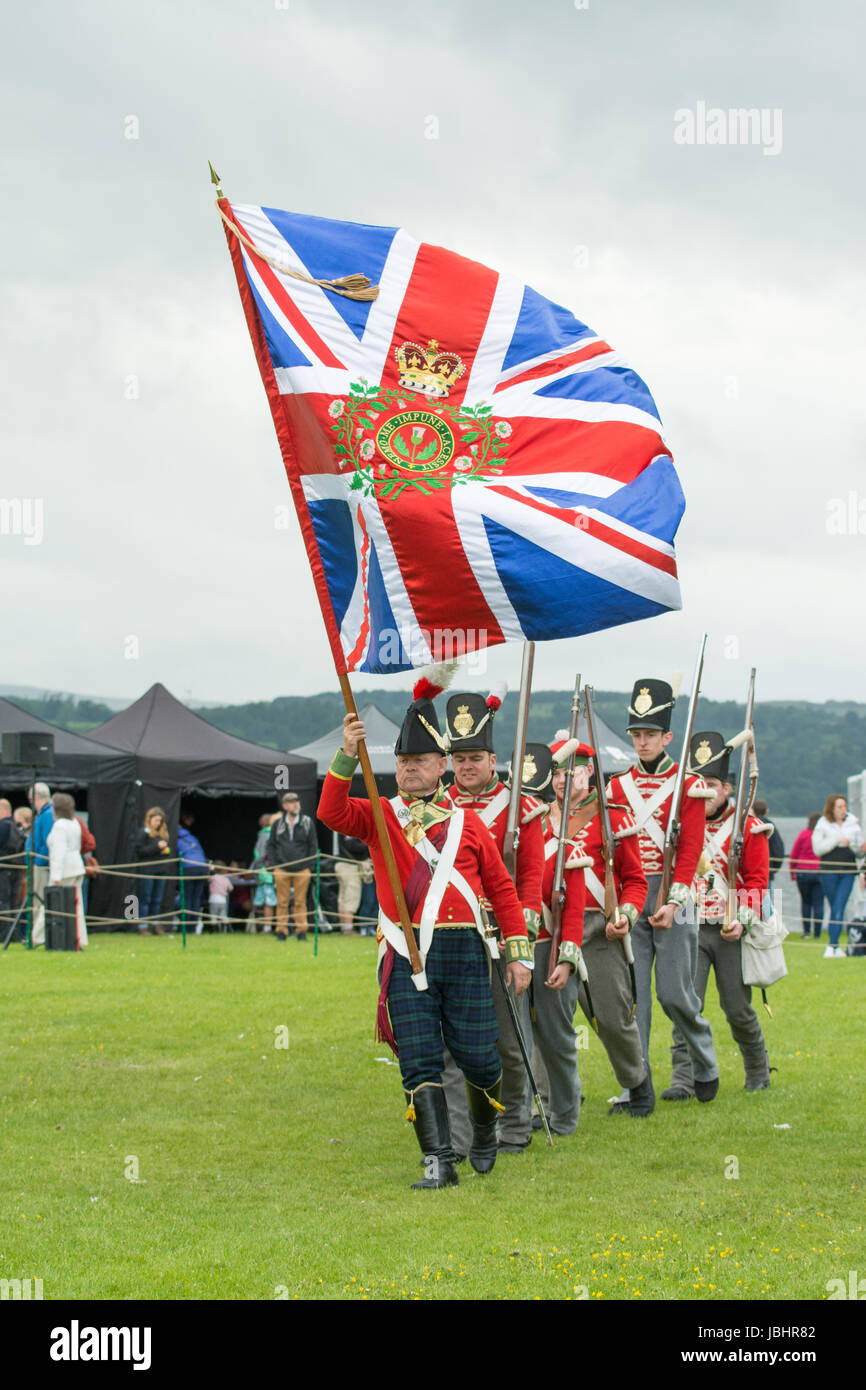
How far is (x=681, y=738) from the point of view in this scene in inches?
400

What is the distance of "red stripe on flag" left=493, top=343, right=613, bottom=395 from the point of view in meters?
7.69

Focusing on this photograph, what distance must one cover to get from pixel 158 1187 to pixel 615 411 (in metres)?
4.40

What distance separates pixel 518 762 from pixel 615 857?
1.55 m

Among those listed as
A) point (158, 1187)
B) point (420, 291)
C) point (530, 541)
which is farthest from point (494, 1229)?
point (420, 291)

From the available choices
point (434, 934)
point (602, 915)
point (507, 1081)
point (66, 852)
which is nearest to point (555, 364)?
point (434, 934)

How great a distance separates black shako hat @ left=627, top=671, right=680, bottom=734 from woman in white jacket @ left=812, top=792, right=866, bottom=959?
1294cm

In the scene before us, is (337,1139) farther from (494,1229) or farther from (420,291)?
(420,291)

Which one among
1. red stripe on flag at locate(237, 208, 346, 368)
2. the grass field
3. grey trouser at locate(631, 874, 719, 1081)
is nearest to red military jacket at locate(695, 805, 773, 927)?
grey trouser at locate(631, 874, 719, 1081)

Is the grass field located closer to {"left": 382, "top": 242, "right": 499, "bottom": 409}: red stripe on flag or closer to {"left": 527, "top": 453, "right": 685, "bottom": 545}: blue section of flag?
{"left": 527, "top": 453, "right": 685, "bottom": 545}: blue section of flag

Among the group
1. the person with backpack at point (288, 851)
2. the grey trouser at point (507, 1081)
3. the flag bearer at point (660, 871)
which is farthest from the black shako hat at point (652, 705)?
the person with backpack at point (288, 851)

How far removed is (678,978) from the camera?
30.9ft

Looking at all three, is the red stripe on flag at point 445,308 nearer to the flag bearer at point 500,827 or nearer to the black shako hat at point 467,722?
the black shako hat at point 467,722

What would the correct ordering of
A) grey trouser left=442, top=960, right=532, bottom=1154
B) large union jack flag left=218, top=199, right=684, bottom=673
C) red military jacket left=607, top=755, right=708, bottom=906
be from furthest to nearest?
red military jacket left=607, top=755, right=708, bottom=906
grey trouser left=442, top=960, right=532, bottom=1154
large union jack flag left=218, top=199, right=684, bottom=673

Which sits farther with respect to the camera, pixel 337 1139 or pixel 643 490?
pixel 337 1139
